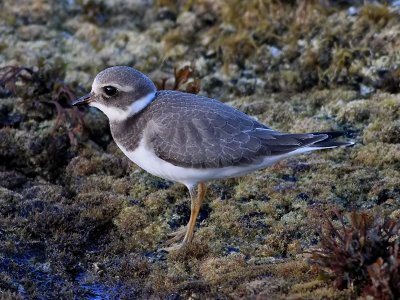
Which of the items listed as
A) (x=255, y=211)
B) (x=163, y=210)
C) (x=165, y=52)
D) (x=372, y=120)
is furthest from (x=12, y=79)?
(x=372, y=120)

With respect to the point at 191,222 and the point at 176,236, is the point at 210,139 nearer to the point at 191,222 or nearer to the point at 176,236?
the point at 191,222

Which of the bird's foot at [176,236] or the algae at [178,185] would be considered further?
the bird's foot at [176,236]

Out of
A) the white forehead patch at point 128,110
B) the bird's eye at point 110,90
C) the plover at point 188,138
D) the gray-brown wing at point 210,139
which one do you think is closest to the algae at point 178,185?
the plover at point 188,138

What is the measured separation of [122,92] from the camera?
6.97 metres

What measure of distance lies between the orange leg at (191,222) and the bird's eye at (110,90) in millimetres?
1373

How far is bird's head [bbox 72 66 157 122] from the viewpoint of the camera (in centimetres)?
695

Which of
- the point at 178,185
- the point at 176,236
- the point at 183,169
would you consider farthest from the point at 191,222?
the point at 178,185

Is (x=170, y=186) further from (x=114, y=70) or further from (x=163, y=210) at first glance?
(x=114, y=70)

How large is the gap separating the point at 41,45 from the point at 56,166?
314 cm

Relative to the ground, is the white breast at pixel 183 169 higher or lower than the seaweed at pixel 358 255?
lower

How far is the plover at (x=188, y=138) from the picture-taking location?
6660mm

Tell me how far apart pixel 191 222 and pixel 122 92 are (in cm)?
161

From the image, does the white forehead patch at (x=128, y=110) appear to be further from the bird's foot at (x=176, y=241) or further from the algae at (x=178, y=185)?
the bird's foot at (x=176, y=241)

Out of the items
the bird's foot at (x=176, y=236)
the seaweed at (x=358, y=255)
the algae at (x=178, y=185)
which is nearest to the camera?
the seaweed at (x=358, y=255)
